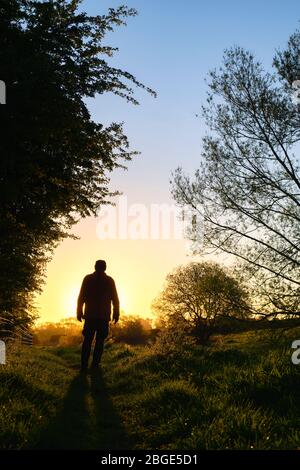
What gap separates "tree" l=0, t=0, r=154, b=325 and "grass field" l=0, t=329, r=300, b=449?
3.26 metres

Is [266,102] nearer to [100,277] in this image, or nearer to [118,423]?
[100,277]

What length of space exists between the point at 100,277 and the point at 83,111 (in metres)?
4.56

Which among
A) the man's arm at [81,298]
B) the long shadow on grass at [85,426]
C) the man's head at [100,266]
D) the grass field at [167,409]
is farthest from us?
the man's head at [100,266]

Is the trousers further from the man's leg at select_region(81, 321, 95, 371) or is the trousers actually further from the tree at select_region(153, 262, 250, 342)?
the tree at select_region(153, 262, 250, 342)

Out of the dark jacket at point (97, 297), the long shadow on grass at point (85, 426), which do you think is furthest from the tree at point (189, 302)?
the long shadow on grass at point (85, 426)

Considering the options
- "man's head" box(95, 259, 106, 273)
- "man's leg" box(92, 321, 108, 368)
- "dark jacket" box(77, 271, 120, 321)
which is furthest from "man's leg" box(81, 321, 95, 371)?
"man's head" box(95, 259, 106, 273)

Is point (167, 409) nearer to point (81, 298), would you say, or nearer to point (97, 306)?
point (97, 306)

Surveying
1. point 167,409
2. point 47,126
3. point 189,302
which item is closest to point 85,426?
point 167,409

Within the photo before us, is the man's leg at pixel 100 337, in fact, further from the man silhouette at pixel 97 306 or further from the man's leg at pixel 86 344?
the man's leg at pixel 86 344

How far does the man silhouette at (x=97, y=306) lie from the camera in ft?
39.2

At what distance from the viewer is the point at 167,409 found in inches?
273

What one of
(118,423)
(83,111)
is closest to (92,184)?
(83,111)

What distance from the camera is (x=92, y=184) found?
11.4 m

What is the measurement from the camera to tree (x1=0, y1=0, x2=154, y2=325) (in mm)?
7824
